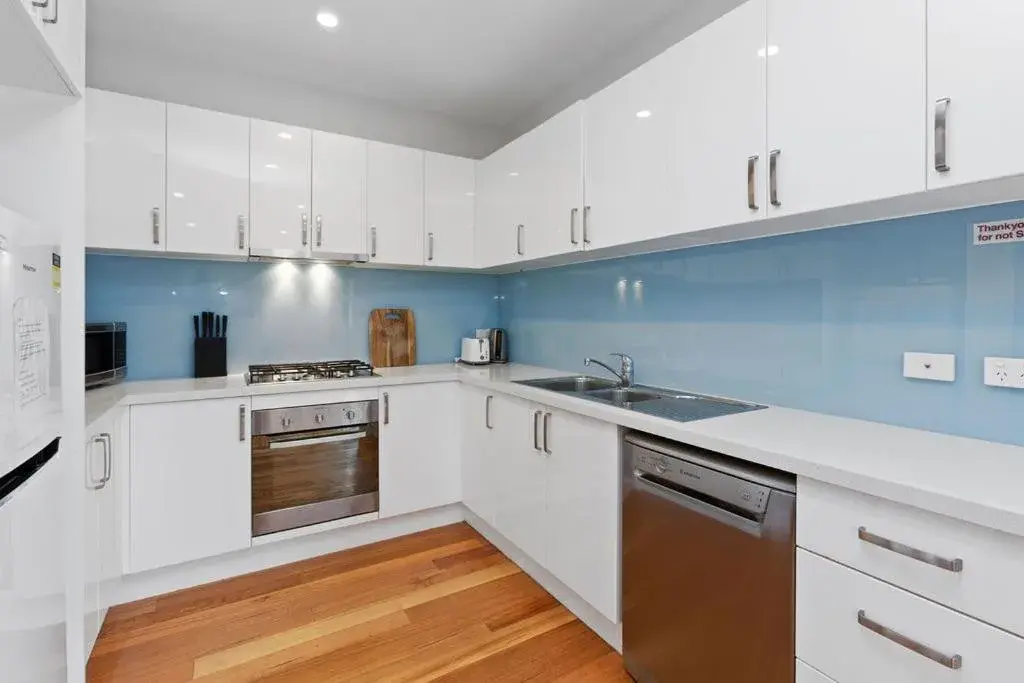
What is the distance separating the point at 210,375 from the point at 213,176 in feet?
3.48

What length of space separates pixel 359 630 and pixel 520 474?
0.92 metres

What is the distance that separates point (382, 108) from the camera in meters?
3.25

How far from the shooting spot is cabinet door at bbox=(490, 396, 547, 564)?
7.24 feet

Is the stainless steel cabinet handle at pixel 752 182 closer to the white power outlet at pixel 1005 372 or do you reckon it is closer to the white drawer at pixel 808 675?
the white power outlet at pixel 1005 372

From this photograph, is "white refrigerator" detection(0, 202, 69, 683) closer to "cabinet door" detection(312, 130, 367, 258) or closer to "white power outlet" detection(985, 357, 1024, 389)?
"cabinet door" detection(312, 130, 367, 258)

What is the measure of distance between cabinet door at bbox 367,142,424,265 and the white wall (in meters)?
0.43

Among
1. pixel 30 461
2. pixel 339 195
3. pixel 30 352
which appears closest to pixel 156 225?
pixel 339 195

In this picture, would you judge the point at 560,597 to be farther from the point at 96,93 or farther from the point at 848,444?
the point at 96,93

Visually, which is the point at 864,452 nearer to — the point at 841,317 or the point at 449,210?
the point at 841,317

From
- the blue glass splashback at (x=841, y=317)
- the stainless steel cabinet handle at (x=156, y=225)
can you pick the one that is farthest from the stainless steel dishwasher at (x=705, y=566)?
the stainless steel cabinet handle at (x=156, y=225)

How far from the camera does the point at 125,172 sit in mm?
2293

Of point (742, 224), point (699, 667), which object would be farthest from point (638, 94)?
point (699, 667)

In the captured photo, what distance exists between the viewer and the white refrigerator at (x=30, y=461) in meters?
0.96

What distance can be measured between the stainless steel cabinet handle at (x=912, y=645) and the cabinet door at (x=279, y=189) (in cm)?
271
